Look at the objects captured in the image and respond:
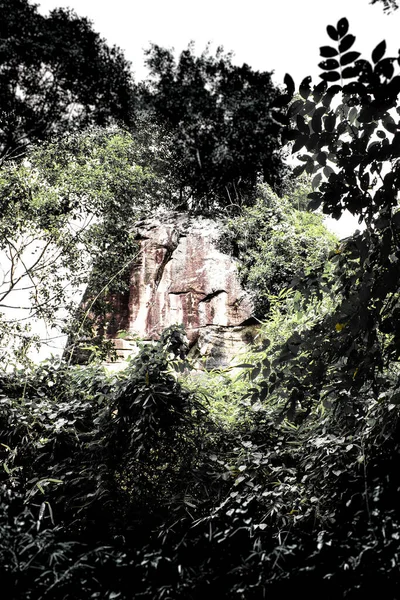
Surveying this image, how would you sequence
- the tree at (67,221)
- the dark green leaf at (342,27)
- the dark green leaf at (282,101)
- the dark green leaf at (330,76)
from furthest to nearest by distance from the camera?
the tree at (67,221) → the dark green leaf at (282,101) → the dark green leaf at (330,76) → the dark green leaf at (342,27)

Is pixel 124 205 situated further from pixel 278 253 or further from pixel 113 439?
pixel 113 439

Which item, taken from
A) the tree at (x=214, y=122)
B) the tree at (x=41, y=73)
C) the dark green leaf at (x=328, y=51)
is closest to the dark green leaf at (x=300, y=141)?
the dark green leaf at (x=328, y=51)

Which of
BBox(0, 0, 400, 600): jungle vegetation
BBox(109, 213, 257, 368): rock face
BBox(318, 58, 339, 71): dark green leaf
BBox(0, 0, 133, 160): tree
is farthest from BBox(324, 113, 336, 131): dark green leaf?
BBox(0, 0, 133, 160): tree

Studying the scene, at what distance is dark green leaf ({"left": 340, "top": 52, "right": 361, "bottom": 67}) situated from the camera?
177 centimetres

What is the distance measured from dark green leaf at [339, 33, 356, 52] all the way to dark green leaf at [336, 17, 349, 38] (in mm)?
17

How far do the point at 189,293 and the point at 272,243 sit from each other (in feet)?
5.02

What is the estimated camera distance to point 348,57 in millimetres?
1785

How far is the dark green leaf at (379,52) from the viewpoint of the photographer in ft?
5.75

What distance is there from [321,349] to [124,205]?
21.2 ft

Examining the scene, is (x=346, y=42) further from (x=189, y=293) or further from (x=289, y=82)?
(x=189, y=293)

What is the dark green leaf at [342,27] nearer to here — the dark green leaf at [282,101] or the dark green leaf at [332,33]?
the dark green leaf at [332,33]

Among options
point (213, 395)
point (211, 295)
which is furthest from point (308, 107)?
point (211, 295)

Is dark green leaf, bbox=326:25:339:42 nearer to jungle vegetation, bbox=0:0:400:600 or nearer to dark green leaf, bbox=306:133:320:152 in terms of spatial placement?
jungle vegetation, bbox=0:0:400:600

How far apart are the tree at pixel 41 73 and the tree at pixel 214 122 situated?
2.21 meters
